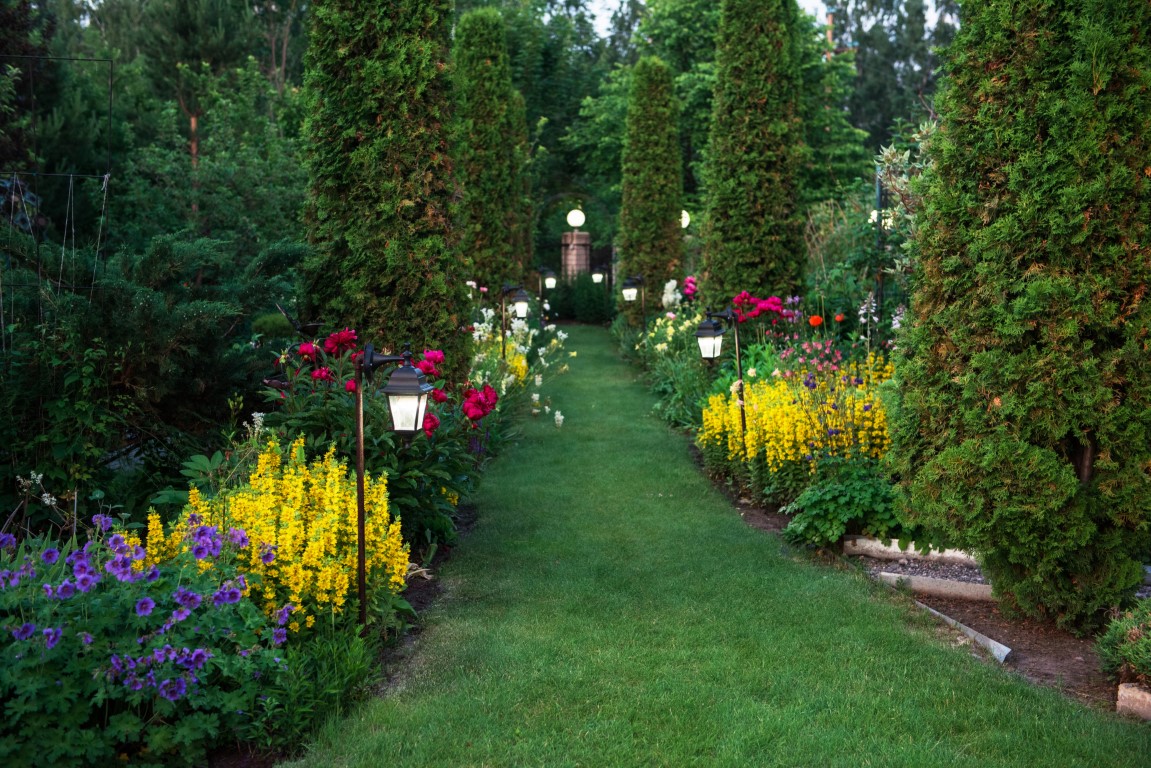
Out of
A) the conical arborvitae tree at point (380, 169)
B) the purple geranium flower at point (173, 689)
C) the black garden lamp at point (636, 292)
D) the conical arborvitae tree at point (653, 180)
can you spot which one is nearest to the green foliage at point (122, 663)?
the purple geranium flower at point (173, 689)

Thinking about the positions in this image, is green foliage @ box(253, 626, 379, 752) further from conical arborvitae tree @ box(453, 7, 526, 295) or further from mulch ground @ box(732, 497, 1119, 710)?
conical arborvitae tree @ box(453, 7, 526, 295)

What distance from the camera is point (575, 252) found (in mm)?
27000

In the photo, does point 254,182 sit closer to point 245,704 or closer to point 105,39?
point 245,704

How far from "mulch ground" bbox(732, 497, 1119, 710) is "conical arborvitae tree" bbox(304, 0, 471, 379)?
13.7 ft

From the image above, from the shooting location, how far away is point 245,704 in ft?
10.4

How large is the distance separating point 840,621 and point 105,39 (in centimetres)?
2740

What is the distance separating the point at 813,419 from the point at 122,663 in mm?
4805

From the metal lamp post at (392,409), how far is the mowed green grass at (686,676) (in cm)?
46

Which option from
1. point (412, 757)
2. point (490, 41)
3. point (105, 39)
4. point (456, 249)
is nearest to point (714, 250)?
point (456, 249)

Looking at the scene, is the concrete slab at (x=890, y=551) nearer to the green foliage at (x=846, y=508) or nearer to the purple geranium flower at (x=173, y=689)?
the green foliage at (x=846, y=508)

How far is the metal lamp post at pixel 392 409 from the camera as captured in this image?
4043 millimetres

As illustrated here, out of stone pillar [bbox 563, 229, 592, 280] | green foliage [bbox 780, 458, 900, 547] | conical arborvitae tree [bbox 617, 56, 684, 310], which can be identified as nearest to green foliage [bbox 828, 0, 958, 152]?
stone pillar [bbox 563, 229, 592, 280]

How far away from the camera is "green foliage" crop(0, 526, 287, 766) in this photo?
2.79 m

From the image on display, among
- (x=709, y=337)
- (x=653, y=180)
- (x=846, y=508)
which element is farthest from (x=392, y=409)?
(x=653, y=180)
